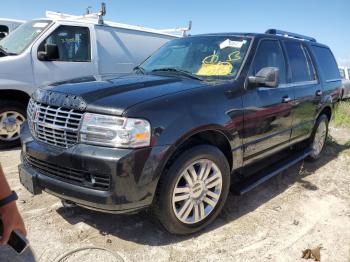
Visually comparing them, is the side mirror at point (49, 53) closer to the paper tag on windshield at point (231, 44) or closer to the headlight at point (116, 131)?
the paper tag on windshield at point (231, 44)

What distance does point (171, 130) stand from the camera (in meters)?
2.83

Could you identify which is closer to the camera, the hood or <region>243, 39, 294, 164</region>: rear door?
the hood

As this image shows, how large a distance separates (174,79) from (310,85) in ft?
7.64

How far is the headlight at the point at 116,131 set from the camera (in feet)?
8.71

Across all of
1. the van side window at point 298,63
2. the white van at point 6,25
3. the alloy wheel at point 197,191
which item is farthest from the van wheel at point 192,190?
the white van at point 6,25

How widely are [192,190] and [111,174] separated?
0.84 m

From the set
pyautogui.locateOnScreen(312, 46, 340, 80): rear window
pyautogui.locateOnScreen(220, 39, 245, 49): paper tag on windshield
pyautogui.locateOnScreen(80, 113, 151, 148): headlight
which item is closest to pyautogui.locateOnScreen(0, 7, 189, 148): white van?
pyautogui.locateOnScreen(220, 39, 245, 49): paper tag on windshield

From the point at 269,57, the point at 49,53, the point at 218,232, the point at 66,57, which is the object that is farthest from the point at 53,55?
the point at 218,232

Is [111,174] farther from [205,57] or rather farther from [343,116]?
[343,116]

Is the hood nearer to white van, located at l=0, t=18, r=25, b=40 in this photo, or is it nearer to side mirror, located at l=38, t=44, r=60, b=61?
side mirror, located at l=38, t=44, r=60, b=61

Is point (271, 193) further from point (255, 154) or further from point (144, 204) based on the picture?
point (144, 204)

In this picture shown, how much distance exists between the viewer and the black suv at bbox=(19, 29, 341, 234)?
8.84ft

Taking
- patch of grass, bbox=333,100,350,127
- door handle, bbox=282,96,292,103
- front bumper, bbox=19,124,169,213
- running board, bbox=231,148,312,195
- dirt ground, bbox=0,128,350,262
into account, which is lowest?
patch of grass, bbox=333,100,350,127

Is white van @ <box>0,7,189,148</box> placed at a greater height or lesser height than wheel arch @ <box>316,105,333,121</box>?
greater
